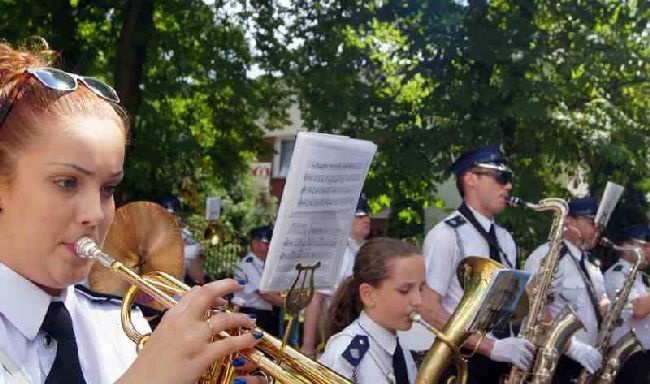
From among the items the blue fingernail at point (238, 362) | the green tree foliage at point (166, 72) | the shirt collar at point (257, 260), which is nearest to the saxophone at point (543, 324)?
the blue fingernail at point (238, 362)

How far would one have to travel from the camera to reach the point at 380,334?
386 centimetres

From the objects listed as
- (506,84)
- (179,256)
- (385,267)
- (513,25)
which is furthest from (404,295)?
(513,25)

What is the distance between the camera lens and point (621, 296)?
768cm

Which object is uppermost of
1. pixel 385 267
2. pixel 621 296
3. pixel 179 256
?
pixel 385 267

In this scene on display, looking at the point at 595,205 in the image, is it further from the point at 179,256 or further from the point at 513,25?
the point at 179,256

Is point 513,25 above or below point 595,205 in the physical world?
above

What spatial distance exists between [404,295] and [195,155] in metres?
9.03

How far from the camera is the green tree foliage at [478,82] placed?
9.14 meters

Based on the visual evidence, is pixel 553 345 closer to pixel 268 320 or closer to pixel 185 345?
pixel 268 320

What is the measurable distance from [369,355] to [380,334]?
0.46 feet

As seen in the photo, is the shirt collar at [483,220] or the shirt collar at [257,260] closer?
the shirt collar at [483,220]

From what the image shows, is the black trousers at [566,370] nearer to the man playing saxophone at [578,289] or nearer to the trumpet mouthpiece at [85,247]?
the man playing saxophone at [578,289]

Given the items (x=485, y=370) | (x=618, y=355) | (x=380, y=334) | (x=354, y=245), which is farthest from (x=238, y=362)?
(x=618, y=355)

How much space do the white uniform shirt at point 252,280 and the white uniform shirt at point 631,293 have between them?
11.9 ft
